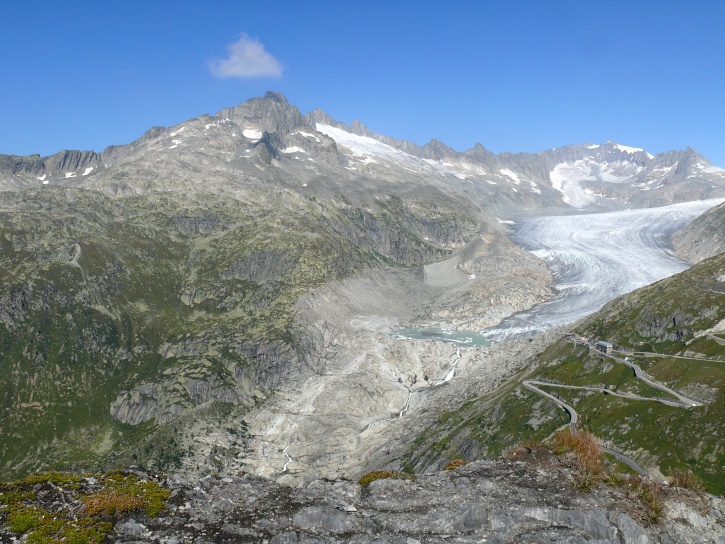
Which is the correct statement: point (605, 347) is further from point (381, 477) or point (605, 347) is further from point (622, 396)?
point (381, 477)

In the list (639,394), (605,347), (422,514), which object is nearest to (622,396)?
(639,394)

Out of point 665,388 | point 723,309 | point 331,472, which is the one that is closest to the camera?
point 665,388

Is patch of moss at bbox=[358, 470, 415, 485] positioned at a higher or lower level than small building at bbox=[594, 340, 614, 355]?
lower

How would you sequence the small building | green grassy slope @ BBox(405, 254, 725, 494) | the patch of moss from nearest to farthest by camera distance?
the patch of moss < green grassy slope @ BBox(405, 254, 725, 494) < the small building

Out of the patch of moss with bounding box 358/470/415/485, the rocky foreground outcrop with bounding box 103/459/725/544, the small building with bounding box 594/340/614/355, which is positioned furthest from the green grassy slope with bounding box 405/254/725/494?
the patch of moss with bounding box 358/470/415/485

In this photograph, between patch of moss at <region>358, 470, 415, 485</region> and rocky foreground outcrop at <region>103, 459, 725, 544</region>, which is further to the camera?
patch of moss at <region>358, 470, 415, 485</region>

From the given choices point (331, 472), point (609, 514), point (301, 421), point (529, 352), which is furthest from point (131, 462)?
point (609, 514)

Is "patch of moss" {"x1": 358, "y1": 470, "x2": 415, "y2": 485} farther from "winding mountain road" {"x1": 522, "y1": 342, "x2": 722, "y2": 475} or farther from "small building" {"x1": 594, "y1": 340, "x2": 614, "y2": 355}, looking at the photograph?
"small building" {"x1": 594, "y1": 340, "x2": 614, "y2": 355}

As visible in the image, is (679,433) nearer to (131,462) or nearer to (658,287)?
(658,287)
